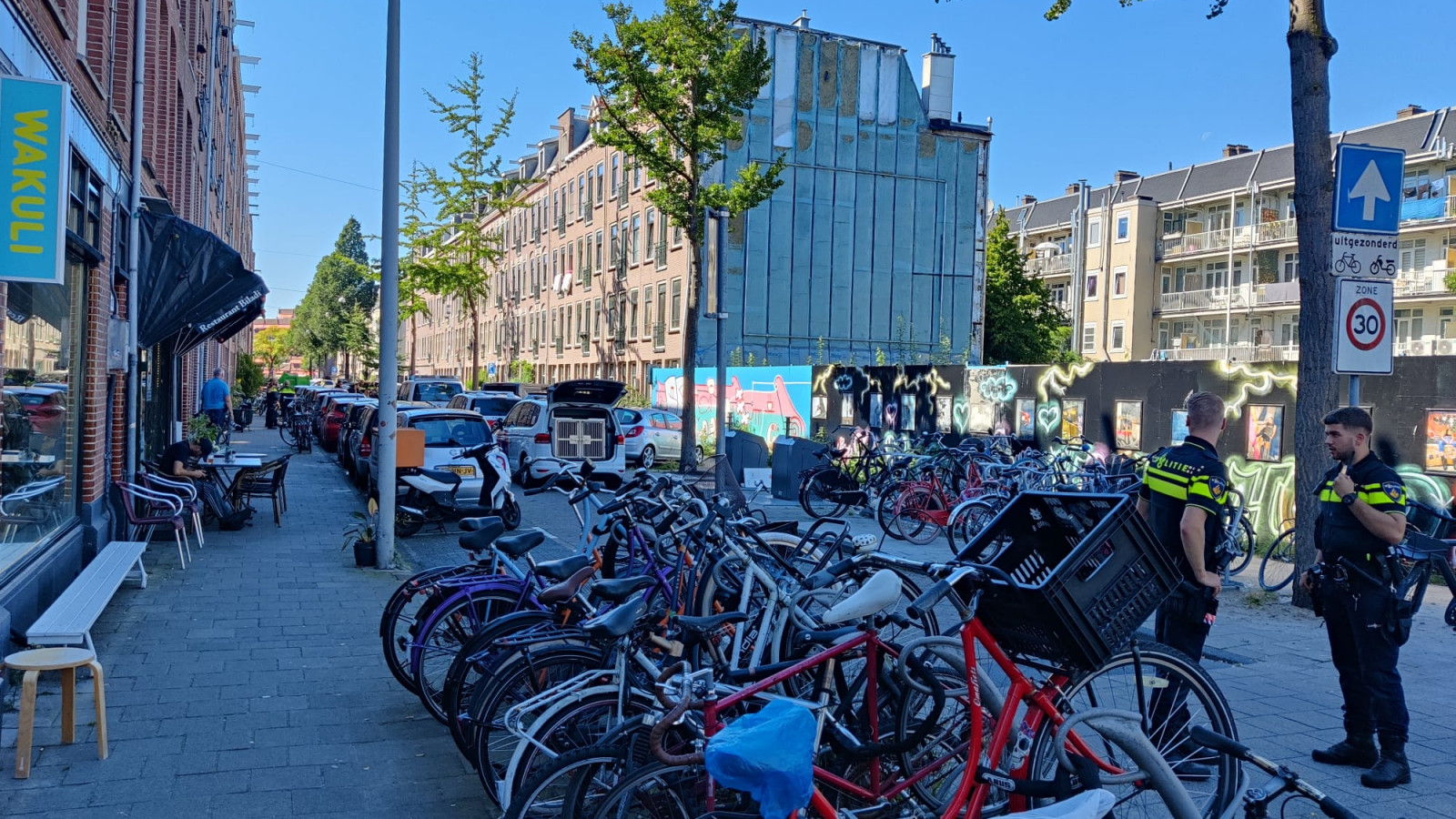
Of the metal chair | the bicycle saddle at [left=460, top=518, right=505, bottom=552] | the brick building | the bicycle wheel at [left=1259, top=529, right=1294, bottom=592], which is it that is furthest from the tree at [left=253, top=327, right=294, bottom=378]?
the bicycle saddle at [left=460, top=518, right=505, bottom=552]

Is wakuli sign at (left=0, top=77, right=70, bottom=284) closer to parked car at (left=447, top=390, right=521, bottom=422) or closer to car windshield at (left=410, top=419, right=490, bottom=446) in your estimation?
car windshield at (left=410, top=419, right=490, bottom=446)

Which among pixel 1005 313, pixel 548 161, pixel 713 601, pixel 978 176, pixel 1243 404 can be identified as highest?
pixel 548 161

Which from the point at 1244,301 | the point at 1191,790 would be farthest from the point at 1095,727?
the point at 1244,301

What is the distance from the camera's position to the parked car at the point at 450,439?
1459 centimetres

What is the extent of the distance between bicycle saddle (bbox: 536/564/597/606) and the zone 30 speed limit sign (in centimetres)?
517

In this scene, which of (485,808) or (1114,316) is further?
(1114,316)

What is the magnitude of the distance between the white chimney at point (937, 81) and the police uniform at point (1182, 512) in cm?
3519

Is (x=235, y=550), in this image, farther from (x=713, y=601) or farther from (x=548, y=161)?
(x=548, y=161)

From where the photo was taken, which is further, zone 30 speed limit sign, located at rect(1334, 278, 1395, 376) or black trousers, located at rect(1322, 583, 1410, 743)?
zone 30 speed limit sign, located at rect(1334, 278, 1395, 376)

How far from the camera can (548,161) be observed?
5656 cm

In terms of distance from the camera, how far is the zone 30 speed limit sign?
285 inches

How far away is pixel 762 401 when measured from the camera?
28.5 meters

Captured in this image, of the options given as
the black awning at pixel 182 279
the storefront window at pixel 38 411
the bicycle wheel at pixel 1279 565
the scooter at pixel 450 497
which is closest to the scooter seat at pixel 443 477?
the scooter at pixel 450 497

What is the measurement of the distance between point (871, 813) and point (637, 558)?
296cm
